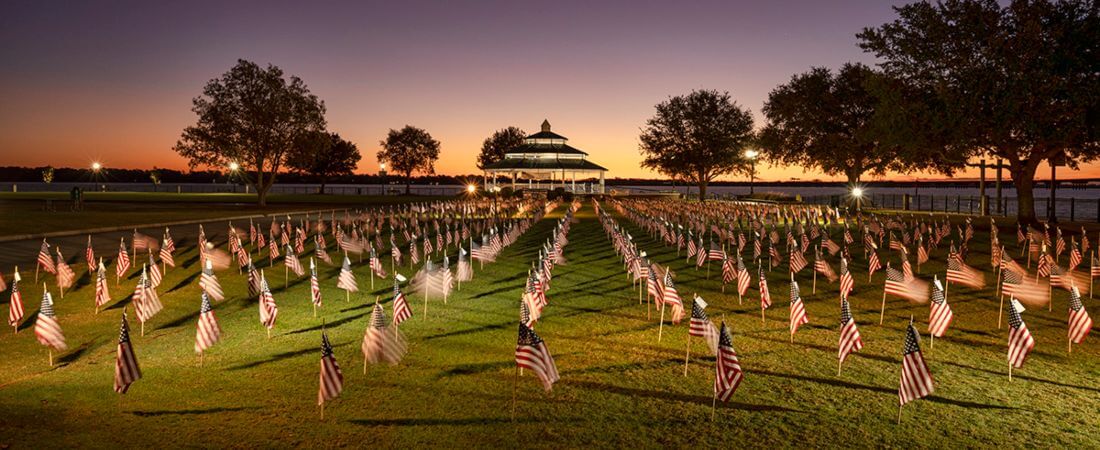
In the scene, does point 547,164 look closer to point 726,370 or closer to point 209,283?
point 209,283

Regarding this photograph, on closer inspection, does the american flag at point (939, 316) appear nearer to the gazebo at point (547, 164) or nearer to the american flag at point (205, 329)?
the american flag at point (205, 329)

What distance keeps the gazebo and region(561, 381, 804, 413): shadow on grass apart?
66.0 meters

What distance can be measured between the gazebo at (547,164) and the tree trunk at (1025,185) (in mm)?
46267

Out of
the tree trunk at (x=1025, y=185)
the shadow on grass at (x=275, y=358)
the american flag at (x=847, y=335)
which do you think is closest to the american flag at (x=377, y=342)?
the shadow on grass at (x=275, y=358)

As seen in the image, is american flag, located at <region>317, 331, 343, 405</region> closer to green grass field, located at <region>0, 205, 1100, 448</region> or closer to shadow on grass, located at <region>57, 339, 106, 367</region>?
green grass field, located at <region>0, 205, 1100, 448</region>

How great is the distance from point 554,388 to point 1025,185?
35.8 metres

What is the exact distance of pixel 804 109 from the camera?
54.5 metres

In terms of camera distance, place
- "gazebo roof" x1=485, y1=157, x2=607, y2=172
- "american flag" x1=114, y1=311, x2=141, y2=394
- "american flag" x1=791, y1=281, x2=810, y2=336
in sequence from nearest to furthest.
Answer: "american flag" x1=114, y1=311, x2=141, y2=394
"american flag" x1=791, y1=281, x2=810, y2=336
"gazebo roof" x1=485, y1=157, x2=607, y2=172

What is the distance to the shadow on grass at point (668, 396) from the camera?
27.4ft

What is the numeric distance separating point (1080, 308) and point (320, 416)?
11.2 meters

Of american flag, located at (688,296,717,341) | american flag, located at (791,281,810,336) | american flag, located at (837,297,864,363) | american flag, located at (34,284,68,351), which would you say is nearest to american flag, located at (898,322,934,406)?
american flag, located at (837,297,864,363)

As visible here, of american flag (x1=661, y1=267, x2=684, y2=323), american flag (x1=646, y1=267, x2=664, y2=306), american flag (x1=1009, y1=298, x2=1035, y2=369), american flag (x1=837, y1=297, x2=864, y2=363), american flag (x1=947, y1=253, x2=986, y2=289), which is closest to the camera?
american flag (x1=1009, y1=298, x2=1035, y2=369)

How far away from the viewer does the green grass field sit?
745cm

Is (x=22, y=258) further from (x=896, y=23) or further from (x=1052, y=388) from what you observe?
(x=896, y=23)
